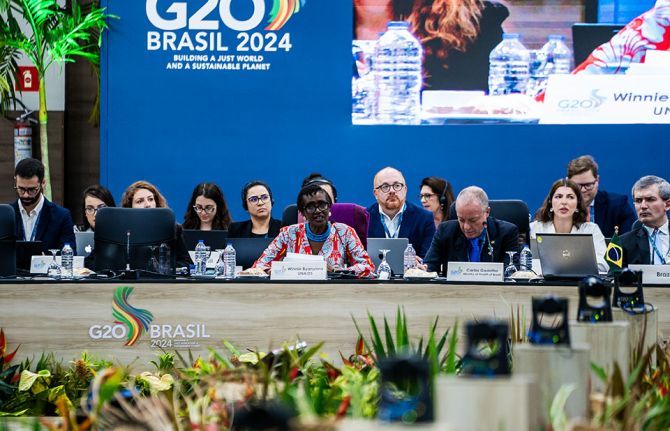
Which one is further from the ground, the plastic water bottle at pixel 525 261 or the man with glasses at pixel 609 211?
the man with glasses at pixel 609 211

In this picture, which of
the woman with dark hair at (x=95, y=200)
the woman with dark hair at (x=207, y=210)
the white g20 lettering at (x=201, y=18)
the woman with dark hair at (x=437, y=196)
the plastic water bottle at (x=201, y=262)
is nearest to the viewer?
the plastic water bottle at (x=201, y=262)

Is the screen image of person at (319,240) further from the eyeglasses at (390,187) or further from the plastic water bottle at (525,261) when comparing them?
the eyeglasses at (390,187)

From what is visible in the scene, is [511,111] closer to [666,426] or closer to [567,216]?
[567,216]

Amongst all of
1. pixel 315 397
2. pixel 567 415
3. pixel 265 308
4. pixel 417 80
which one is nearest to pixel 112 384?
pixel 315 397

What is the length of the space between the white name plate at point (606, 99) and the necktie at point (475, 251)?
236 centimetres

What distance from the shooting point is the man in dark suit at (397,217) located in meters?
6.12

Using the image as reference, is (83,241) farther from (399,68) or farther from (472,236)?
(399,68)

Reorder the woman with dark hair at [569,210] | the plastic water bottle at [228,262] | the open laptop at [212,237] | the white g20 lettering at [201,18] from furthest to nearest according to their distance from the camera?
1. the white g20 lettering at [201,18]
2. the open laptop at [212,237]
3. the woman with dark hair at [569,210]
4. the plastic water bottle at [228,262]

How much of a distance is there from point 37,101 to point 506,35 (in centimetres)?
401

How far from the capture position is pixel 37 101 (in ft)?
27.8

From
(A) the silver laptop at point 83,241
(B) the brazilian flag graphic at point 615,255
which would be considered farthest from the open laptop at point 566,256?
(A) the silver laptop at point 83,241

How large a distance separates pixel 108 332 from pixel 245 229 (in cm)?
179

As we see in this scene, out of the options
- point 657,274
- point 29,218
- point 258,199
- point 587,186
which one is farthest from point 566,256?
point 29,218

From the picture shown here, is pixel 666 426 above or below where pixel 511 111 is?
below
